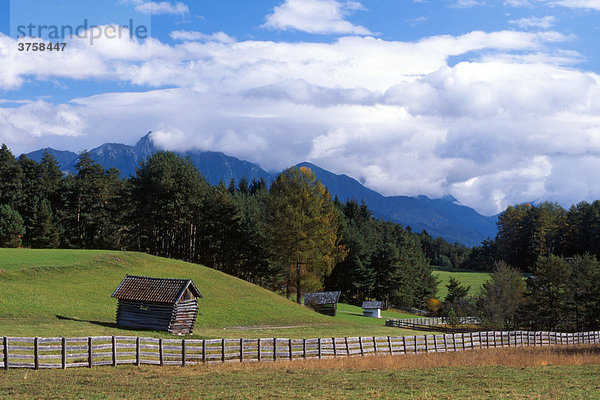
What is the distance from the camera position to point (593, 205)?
6043 inches

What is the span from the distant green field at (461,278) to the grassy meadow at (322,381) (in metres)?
99.5

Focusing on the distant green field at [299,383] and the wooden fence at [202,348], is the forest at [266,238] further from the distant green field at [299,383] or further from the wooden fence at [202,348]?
the distant green field at [299,383]

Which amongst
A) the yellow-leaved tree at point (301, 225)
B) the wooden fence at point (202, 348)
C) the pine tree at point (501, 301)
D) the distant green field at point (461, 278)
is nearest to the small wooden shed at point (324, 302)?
the yellow-leaved tree at point (301, 225)

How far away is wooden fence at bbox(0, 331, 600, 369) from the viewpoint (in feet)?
78.3

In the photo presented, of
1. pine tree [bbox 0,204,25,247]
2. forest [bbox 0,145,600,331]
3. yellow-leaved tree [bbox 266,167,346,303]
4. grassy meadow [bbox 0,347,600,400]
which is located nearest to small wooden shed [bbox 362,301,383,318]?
forest [bbox 0,145,600,331]

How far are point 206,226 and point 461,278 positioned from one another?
3173 inches

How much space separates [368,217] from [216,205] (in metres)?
80.5

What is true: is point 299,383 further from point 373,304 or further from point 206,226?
point 206,226

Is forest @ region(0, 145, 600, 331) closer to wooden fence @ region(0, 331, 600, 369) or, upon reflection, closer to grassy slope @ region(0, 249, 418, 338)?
grassy slope @ region(0, 249, 418, 338)

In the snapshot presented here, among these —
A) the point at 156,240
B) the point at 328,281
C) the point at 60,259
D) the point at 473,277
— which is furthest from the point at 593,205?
the point at 60,259

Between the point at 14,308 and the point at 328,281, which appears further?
the point at 328,281

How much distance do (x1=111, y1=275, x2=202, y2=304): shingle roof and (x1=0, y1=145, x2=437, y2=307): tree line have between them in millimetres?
28499

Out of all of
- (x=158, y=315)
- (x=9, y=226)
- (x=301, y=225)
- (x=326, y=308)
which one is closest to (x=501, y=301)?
(x=326, y=308)

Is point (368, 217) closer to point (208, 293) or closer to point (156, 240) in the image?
point (156, 240)
